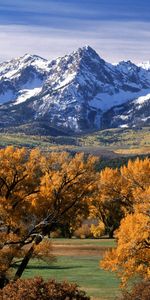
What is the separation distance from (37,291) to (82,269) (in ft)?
123

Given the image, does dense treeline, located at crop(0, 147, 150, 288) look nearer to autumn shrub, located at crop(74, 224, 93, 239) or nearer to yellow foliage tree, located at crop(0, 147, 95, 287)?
yellow foliage tree, located at crop(0, 147, 95, 287)

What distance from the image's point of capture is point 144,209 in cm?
4781

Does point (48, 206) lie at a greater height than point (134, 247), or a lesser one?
greater

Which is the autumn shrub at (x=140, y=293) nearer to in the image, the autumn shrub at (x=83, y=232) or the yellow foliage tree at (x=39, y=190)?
the yellow foliage tree at (x=39, y=190)

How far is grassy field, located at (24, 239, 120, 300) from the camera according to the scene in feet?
176

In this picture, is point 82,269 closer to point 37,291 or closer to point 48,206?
point 48,206

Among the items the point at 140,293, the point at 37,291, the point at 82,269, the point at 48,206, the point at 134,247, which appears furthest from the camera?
the point at 82,269

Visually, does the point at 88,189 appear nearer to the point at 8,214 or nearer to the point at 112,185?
the point at 8,214

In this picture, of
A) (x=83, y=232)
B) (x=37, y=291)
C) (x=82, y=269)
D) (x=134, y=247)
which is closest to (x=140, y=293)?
(x=37, y=291)

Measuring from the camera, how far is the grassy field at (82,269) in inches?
2110

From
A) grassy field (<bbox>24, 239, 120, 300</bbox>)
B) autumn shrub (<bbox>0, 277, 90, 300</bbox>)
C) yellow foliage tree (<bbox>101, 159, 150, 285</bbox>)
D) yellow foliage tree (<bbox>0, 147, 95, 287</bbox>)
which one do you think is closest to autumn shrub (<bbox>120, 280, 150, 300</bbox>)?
autumn shrub (<bbox>0, 277, 90, 300</bbox>)

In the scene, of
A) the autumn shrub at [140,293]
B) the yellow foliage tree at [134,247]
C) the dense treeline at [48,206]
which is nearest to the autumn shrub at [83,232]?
the dense treeline at [48,206]

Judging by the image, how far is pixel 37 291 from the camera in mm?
31375

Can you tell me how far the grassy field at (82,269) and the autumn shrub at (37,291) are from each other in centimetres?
1653
